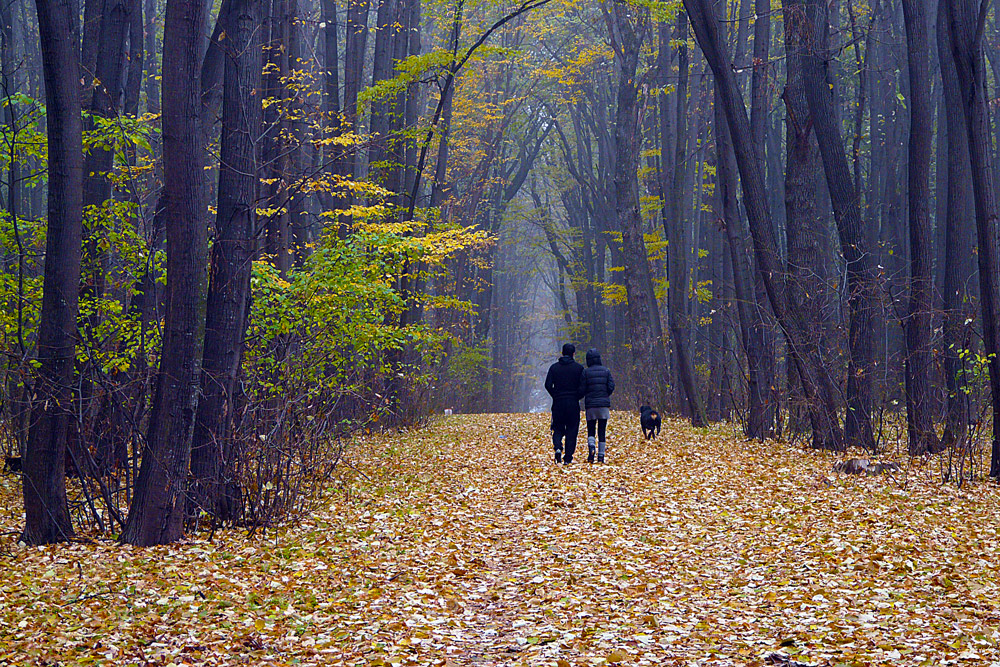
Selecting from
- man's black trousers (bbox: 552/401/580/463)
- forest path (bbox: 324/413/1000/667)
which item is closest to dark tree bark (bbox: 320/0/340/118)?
man's black trousers (bbox: 552/401/580/463)

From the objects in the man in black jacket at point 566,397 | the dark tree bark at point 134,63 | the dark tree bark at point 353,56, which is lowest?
the man in black jacket at point 566,397

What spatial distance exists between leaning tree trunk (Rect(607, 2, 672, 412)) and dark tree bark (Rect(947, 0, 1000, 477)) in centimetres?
1270

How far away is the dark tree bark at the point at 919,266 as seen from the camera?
12547 millimetres

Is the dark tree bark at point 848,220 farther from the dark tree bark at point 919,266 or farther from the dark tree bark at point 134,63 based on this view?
the dark tree bark at point 134,63

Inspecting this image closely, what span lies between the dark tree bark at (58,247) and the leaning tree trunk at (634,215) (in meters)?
17.0

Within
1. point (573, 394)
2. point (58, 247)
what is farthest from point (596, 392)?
point (58, 247)

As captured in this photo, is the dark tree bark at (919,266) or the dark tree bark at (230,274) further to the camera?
the dark tree bark at (919,266)

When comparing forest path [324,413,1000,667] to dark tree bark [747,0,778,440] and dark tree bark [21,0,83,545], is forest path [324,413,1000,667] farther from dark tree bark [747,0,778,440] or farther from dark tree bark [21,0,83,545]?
dark tree bark [747,0,778,440]

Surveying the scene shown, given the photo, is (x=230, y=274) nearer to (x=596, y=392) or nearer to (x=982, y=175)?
(x=596, y=392)

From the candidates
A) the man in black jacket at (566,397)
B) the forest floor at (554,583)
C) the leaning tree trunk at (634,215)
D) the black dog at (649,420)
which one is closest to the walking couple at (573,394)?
the man in black jacket at (566,397)

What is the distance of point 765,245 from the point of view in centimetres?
1447

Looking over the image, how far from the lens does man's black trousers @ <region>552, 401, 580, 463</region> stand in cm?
1318

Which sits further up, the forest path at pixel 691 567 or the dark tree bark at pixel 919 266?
the dark tree bark at pixel 919 266

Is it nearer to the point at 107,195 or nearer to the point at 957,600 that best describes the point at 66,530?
the point at 107,195
